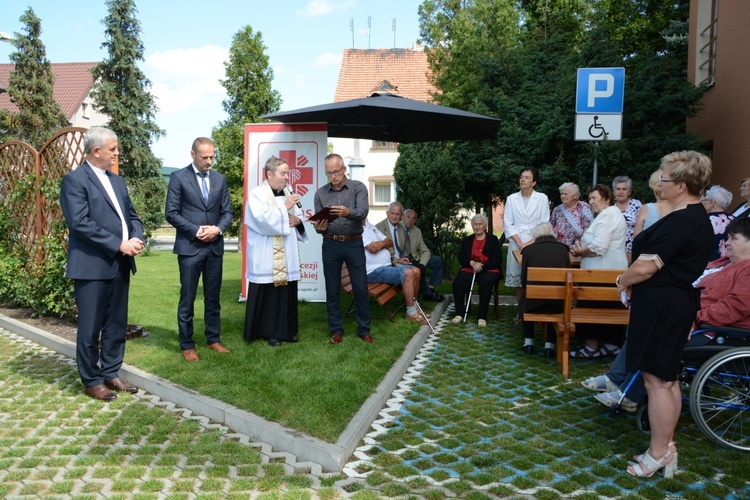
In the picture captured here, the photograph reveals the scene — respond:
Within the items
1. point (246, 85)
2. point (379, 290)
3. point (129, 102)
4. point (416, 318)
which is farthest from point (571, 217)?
point (129, 102)

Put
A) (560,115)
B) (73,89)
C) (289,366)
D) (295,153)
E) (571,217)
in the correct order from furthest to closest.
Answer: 1. (73,89)
2. (560,115)
3. (295,153)
4. (571,217)
5. (289,366)

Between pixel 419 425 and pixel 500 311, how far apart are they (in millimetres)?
5270

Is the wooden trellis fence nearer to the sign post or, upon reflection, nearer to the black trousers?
the black trousers

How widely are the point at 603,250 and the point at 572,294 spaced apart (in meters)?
0.89

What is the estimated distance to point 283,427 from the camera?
4418 mm

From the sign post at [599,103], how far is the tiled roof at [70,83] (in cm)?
4103

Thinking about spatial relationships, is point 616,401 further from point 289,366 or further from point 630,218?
point 630,218

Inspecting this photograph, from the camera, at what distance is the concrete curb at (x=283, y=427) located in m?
4.05

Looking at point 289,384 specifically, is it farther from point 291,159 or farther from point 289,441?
point 291,159

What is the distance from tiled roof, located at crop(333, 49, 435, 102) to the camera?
110 feet

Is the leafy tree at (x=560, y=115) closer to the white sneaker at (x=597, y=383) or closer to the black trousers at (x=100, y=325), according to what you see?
the white sneaker at (x=597, y=383)

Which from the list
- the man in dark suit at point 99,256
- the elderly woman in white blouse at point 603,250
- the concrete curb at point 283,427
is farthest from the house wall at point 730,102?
the man in dark suit at point 99,256

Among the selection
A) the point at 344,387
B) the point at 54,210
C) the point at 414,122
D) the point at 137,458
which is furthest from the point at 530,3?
the point at 137,458

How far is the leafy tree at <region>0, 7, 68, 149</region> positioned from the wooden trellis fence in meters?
22.1
